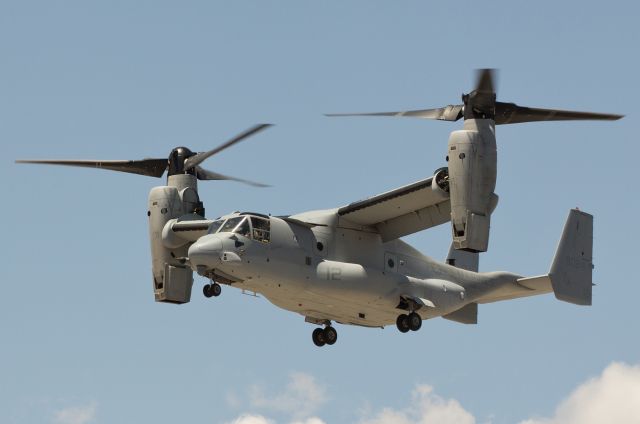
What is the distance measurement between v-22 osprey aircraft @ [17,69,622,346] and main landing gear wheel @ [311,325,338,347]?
1.0 inches

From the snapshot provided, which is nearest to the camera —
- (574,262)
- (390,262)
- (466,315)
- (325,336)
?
(390,262)

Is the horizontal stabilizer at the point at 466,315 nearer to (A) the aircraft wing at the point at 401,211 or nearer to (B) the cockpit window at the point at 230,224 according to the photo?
(A) the aircraft wing at the point at 401,211

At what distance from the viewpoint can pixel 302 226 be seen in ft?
112

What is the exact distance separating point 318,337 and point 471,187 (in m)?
6.92

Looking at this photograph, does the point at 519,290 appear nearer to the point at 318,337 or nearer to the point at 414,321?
the point at 414,321

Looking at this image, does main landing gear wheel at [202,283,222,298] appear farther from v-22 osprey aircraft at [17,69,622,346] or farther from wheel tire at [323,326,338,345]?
wheel tire at [323,326,338,345]

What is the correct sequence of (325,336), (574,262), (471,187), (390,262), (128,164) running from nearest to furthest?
(471,187), (390,262), (325,336), (574,262), (128,164)

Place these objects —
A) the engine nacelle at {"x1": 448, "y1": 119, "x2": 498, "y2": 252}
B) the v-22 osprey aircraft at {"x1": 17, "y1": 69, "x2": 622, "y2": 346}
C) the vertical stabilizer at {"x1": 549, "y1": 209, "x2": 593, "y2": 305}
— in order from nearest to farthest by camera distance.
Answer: the engine nacelle at {"x1": 448, "y1": 119, "x2": 498, "y2": 252} < the v-22 osprey aircraft at {"x1": 17, "y1": 69, "x2": 622, "y2": 346} < the vertical stabilizer at {"x1": 549, "y1": 209, "x2": 593, "y2": 305}

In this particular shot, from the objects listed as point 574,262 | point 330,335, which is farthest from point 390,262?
point 574,262

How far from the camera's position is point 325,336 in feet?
118

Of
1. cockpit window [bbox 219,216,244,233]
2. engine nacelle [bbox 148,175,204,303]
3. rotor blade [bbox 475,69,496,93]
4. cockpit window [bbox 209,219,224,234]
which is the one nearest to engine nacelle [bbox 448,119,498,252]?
rotor blade [bbox 475,69,496,93]

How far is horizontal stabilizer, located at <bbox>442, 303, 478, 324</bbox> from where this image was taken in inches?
1463

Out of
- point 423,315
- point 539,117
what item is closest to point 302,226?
point 423,315

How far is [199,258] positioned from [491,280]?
8.39 m
